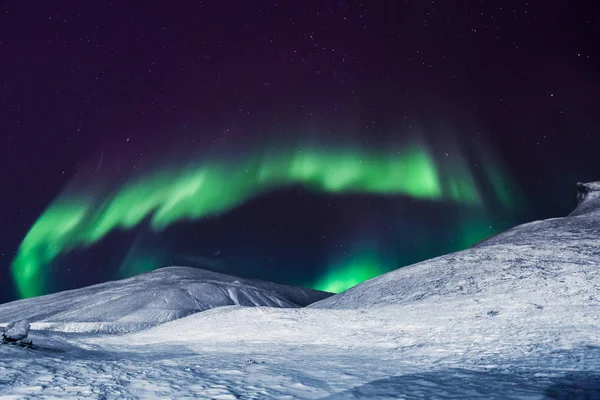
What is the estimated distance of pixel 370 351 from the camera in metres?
7.31

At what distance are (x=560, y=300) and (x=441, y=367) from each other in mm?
6488

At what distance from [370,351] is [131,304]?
22.9 meters

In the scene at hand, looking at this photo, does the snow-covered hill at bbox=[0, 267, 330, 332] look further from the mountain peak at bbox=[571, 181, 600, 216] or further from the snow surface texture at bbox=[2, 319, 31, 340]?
the mountain peak at bbox=[571, 181, 600, 216]

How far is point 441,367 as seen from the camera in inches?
224

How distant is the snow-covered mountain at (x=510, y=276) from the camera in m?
11.5

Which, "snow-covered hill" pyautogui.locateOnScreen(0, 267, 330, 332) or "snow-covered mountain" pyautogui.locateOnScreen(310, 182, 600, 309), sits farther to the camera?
"snow-covered hill" pyautogui.locateOnScreen(0, 267, 330, 332)

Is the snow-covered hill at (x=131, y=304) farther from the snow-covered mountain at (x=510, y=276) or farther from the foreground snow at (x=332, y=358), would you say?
the foreground snow at (x=332, y=358)

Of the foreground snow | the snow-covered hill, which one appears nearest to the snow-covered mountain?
the foreground snow

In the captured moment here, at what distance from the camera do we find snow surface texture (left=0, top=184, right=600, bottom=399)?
179 inches

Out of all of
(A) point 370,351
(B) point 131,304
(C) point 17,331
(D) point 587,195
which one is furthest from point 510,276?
(D) point 587,195

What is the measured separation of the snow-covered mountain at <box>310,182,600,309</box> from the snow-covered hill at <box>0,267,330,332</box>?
11345 millimetres

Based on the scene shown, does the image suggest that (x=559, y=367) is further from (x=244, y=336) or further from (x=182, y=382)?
(x=244, y=336)

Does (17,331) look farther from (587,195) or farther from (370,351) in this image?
(587,195)

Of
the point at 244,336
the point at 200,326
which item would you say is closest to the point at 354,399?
the point at 244,336
